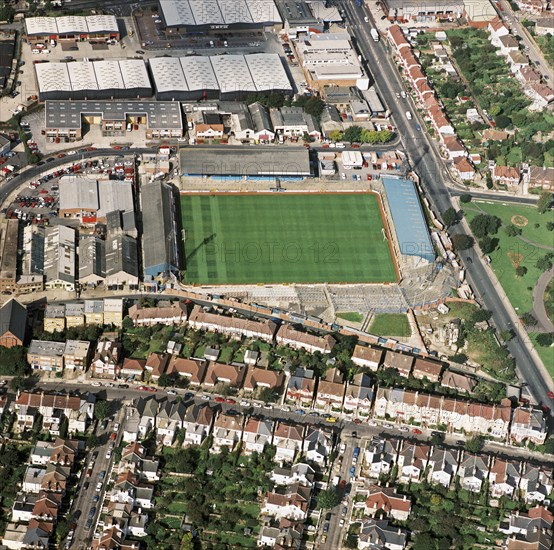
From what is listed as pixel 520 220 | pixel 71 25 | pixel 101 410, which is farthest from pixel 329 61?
pixel 101 410

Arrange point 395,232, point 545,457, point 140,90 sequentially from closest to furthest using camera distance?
point 545,457, point 395,232, point 140,90

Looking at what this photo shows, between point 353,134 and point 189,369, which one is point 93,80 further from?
point 189,369

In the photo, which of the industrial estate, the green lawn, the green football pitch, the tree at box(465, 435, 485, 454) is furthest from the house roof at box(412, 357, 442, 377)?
the green lawn

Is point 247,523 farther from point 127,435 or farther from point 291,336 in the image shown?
point 291,336

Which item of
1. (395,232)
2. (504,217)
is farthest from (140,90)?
(504,217)

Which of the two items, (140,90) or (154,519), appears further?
(140,90)
